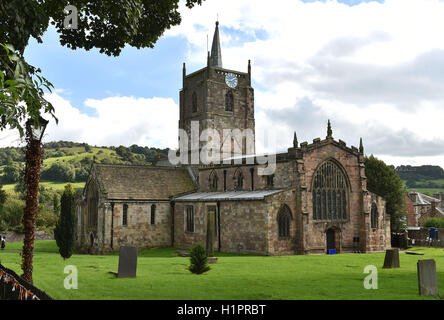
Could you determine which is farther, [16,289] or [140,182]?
[140,182]

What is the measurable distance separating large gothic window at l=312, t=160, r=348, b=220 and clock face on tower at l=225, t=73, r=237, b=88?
20536mm

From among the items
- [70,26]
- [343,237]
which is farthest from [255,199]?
[70,26]

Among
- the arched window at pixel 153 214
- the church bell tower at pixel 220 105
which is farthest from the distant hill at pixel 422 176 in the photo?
the arched window at pixel 153 214

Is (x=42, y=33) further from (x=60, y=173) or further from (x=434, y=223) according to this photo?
(x=60, y=173)

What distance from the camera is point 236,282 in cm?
1778

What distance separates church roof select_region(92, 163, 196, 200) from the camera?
3719 centimetres

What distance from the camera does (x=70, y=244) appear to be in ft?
84.9

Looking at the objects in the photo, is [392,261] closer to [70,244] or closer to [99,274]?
[99,274]

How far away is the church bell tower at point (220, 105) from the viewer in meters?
49.6

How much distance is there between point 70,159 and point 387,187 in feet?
297

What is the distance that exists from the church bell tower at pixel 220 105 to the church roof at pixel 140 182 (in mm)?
7666

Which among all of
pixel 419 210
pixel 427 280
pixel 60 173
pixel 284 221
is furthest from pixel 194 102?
pixel 60 173

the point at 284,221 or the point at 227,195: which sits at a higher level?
the point at 227,195
